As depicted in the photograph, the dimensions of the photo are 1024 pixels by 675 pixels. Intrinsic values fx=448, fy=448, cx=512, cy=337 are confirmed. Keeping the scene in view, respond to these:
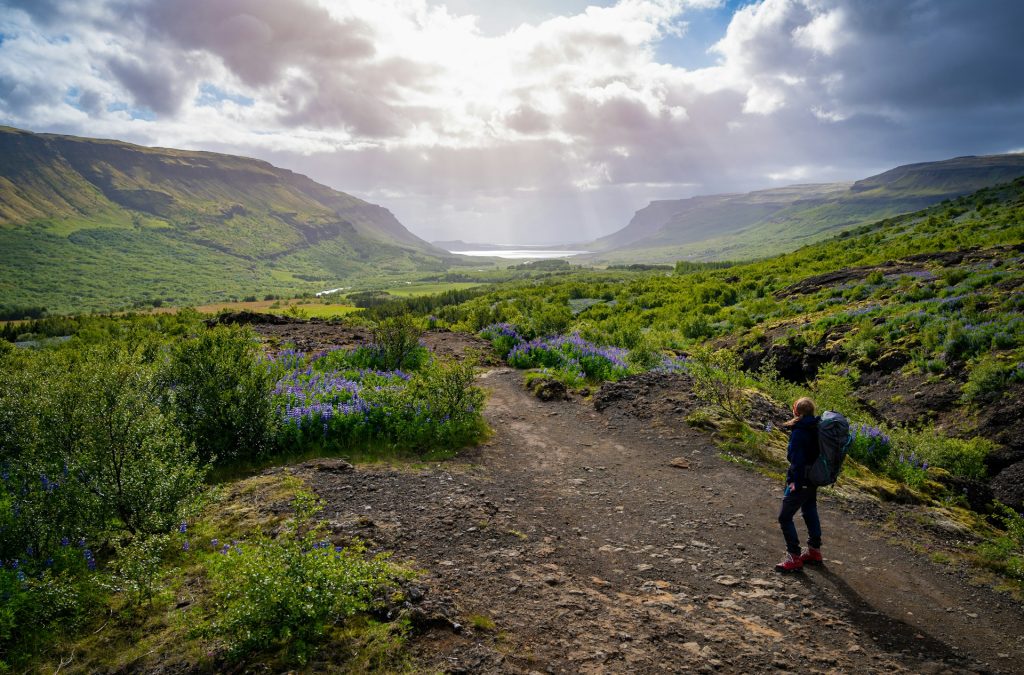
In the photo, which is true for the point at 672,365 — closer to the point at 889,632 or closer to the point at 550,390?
the point at 550,390

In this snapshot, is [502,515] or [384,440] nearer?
[502,515]

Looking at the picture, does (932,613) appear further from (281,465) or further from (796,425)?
(281,465)

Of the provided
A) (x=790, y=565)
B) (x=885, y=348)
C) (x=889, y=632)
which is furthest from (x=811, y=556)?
(x=885, y=348)

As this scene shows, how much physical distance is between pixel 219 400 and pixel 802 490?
10160 millimetres

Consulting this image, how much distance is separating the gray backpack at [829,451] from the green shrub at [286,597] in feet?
18.6

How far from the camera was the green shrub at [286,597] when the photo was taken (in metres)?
3.91

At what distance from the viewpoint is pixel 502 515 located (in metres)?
6.93

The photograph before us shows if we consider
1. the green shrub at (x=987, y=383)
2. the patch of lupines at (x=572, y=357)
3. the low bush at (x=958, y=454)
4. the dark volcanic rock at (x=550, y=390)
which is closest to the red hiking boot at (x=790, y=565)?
the low bush at (x=958, y=454)

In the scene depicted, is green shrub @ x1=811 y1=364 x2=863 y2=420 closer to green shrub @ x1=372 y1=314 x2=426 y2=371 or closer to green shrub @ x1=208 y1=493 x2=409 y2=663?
green shrub @ x1=372 y1=314 x2=426 y2=371

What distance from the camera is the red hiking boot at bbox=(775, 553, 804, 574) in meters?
5.82

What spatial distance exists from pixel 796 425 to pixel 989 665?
2872mm

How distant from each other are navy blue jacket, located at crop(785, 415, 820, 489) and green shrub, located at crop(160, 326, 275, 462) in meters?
9.25

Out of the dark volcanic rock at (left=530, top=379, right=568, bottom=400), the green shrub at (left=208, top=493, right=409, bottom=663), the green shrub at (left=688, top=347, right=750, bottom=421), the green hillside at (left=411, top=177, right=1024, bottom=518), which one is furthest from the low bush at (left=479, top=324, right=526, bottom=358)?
the green shrub at (left=208, top=493, right=409, bottom=663)

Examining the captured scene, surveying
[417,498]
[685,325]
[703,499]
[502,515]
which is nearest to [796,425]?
[703,499]
